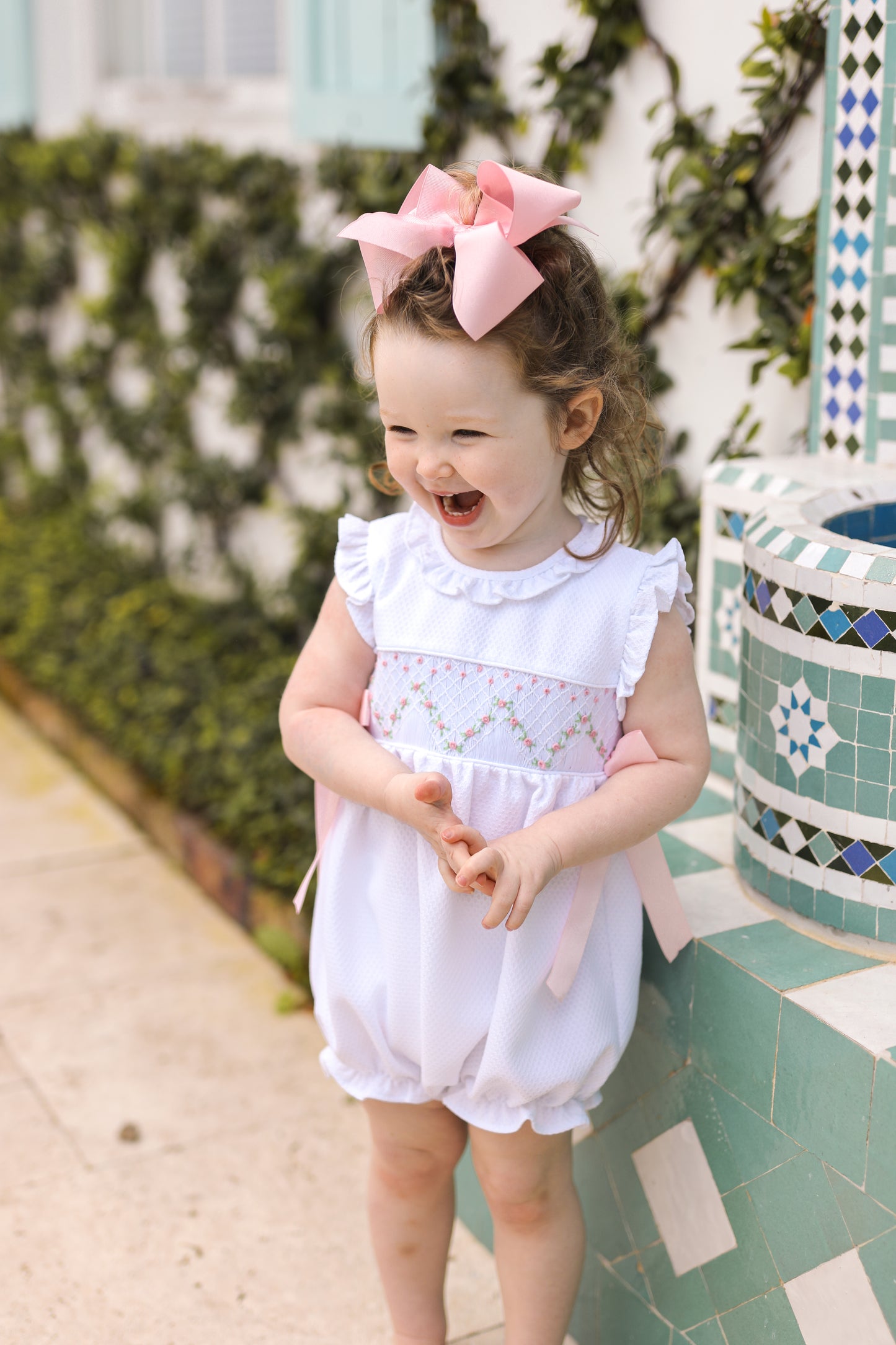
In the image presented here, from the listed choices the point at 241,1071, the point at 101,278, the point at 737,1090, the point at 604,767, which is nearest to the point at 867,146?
the point at 604,767

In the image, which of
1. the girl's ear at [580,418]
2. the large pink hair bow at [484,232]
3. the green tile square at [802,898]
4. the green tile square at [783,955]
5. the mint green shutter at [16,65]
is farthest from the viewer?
the mint green shutter at [16,65]

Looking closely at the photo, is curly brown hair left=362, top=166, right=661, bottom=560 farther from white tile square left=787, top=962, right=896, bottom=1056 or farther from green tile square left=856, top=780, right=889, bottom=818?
white tile square left=787, top=962, right=896, bottom=1056

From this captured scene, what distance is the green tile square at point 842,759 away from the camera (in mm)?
1509

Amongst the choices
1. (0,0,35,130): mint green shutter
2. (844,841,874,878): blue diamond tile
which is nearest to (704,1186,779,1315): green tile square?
(844,841,874,878): blue diamond tile

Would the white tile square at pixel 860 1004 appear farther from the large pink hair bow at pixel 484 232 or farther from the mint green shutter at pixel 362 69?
the mint green shutter at pixel 362 69

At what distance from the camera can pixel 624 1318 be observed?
175 cm

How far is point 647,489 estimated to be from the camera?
255 cm

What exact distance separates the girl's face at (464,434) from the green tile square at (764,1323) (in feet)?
2.90

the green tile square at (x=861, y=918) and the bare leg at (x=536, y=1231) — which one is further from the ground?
the green tile square at (x=861, y=918)

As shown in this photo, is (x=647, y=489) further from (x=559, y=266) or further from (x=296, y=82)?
(x=296, y=82)

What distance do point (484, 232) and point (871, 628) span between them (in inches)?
23.3

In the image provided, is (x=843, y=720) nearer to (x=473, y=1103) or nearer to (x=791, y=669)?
(x=791, y=669)

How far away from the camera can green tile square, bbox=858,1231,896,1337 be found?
1.32 metres

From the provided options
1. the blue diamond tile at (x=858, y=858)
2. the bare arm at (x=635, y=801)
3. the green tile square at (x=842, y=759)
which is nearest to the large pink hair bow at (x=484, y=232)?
the bare arm at (x=635, y=801)
